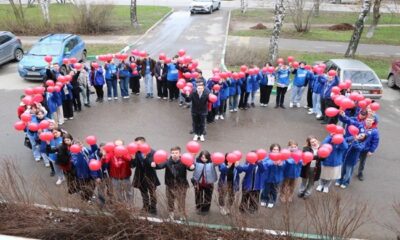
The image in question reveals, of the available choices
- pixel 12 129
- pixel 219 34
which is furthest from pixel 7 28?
pixel 12 129

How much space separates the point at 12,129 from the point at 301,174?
7.84 meters

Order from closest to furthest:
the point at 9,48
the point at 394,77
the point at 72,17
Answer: the point at 394,77, the point at 9,48, the point at 72,17

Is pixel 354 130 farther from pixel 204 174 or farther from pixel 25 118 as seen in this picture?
pixel 25 118

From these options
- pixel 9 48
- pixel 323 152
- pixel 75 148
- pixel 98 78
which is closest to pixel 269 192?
pixel 323 152

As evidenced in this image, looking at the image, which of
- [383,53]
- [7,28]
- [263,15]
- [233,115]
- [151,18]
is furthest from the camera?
[263,15]

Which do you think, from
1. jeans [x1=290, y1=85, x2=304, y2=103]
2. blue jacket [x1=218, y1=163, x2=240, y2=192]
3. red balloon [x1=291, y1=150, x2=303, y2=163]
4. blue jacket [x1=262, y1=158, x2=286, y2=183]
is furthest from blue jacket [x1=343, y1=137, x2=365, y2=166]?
jeans [x1=290, y1=85, x2=304, y2=103]

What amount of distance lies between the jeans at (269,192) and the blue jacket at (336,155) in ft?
3.60

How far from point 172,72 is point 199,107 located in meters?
2.58

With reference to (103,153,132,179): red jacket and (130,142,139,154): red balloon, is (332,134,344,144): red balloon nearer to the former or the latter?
(130,142,139,154): red balloon

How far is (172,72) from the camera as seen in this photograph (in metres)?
11.6

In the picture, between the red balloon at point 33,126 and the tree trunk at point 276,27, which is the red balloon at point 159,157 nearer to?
the red balloon at point 33,126

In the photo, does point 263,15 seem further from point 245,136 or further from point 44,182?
point 44,182

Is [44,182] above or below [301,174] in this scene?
below

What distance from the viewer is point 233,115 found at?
37.7 feet
